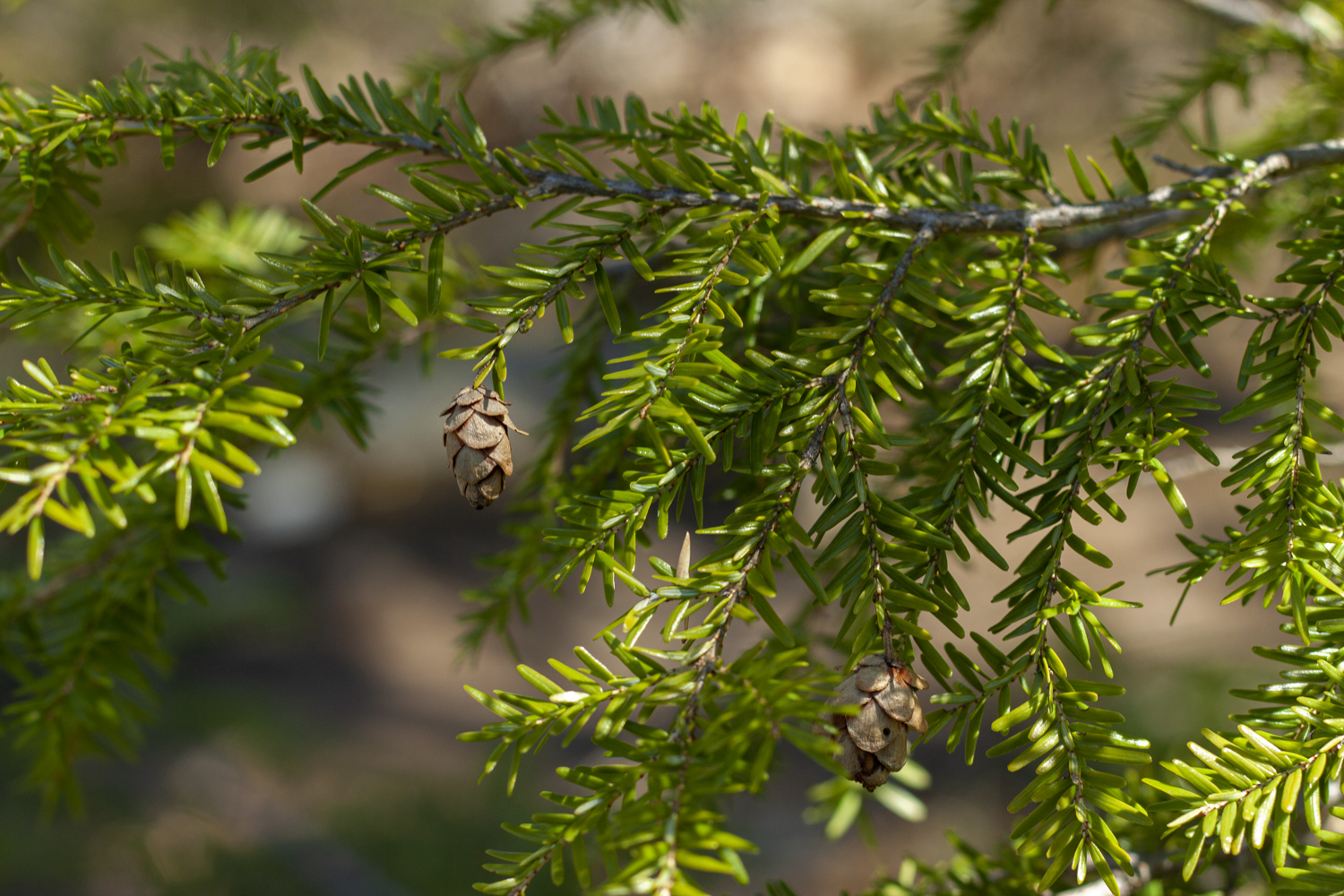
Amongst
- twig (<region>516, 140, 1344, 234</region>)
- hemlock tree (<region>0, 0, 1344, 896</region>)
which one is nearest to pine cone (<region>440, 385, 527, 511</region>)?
hemlock tree (<region>0, 0, 1344, 896</region>)

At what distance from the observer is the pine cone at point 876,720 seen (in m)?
0.37

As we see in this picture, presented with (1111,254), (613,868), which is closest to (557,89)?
(1111,254)

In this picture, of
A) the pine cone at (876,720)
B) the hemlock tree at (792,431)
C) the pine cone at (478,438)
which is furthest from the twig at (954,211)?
the pine cone at (876,720)

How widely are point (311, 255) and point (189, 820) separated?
200 cm

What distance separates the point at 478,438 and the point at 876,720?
10.2 inches

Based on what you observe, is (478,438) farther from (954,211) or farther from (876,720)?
(954,211)

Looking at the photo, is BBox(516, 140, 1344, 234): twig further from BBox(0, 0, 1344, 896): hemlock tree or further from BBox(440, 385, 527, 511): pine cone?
BBox(440, 385, 527, 511): pine cone

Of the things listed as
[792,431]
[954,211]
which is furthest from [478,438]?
[954,211]

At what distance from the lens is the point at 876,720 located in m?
0.37

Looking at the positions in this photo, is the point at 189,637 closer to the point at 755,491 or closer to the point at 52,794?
the point at 52,794

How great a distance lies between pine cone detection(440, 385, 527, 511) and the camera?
0.42 meters

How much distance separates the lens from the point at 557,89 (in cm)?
367

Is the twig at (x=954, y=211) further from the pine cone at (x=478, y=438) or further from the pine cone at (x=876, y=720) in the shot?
the pine cone at (x=876, y=720)

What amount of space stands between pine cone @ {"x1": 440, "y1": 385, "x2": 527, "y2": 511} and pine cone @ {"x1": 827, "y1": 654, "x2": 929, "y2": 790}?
224 millimetres
